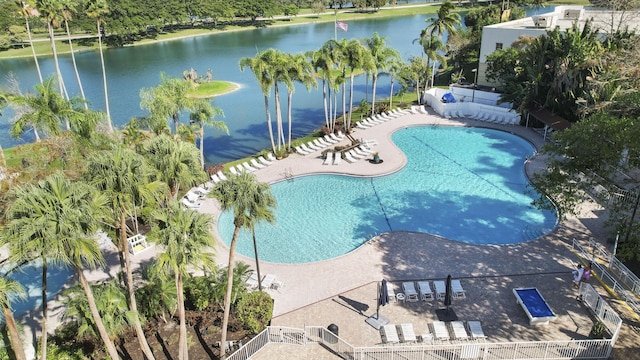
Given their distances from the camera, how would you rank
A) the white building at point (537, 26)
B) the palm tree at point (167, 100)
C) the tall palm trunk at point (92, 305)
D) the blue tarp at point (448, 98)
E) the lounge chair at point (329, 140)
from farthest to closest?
1. the white building at point (537, 26)
2. the blue tarp at point (448, 98)
3. the lounge chair at point (329, 140)
4. the palm tree at point (167, 100)
5. the tall palm trunk at point (92, 305)

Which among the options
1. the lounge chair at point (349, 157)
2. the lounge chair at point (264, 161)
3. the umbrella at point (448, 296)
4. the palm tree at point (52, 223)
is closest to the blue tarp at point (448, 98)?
the lounge chair at point (349, 157)

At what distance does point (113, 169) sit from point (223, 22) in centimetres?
12491

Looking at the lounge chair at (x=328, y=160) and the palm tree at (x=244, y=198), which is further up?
the palm tree at (x=244, y=198)

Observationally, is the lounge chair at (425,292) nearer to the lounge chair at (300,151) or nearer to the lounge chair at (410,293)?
the lounge chair at (410,293)

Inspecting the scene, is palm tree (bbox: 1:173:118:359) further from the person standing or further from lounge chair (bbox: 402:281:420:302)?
the person standing

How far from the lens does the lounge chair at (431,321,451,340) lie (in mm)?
15742

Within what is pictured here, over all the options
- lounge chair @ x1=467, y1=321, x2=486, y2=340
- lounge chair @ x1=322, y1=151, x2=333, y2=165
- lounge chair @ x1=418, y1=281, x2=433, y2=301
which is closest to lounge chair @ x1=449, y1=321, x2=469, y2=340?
lounge chair @ x1=467, y1=321, x2=486, y2=340

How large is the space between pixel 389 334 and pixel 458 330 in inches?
105

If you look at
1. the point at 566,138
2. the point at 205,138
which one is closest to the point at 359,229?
the point at 566,138

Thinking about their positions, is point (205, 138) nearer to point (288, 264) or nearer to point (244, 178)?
point (288, 264)

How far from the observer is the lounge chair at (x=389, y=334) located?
51.5 feet

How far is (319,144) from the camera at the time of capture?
35969mm

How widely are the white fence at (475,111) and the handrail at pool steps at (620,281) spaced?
21978 millimetres

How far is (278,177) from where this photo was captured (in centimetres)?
3056
